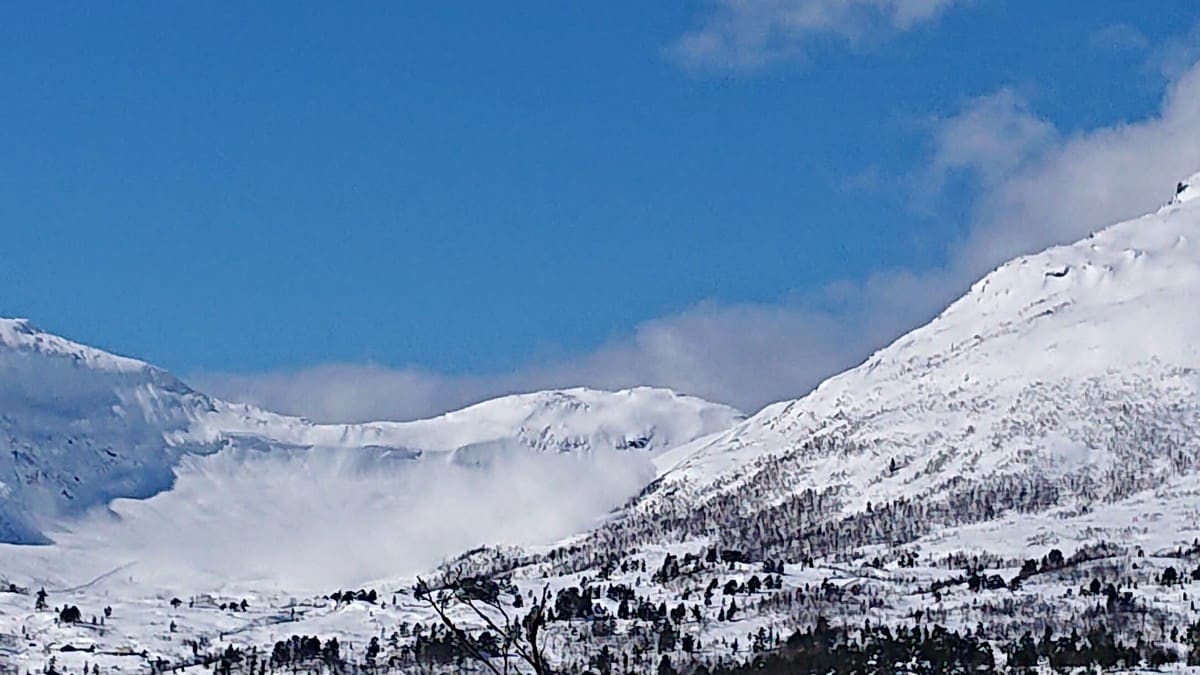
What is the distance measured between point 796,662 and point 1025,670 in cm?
2371

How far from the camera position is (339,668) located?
18988 cm

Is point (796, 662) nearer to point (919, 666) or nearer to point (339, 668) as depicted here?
point (919, 666)

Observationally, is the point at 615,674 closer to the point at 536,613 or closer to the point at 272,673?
the point at 272,673

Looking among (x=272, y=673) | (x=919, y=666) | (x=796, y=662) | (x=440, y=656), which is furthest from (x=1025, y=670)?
(x=272, y=673)

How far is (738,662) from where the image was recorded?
196125 millimetres

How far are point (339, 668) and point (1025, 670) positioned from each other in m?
68.4

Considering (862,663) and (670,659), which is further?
(670,659)

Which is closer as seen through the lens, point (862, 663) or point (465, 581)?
point (465, 581)

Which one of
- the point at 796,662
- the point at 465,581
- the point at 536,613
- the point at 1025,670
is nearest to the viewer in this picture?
the point at 536,613

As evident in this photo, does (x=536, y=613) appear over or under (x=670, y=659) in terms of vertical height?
under

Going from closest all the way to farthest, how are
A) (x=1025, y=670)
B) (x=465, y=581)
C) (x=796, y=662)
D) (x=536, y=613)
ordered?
1. (x=536, y=613)
2. (x=465, y=581)
3. (x=1025, y=670)
4. (x=796, y=662)

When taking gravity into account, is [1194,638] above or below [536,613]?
above

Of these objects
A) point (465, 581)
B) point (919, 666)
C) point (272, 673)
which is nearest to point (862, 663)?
point (919, 666)

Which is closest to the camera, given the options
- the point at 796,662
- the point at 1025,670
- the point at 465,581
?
the point at 465,581
